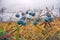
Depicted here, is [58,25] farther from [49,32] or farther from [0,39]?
[0,39]

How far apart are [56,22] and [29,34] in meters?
0.11

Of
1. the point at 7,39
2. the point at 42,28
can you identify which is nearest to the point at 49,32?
the point at 42,28

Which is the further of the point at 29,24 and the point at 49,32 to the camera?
the point at 29,24

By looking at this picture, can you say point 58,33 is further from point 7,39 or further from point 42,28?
point 7,39

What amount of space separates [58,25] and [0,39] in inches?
7.9

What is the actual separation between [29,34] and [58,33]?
0.31ft

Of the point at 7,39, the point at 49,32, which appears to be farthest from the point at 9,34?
the point at 49,32

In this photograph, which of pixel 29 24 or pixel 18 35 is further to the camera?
pixel 29 24

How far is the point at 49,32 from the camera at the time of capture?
500mm

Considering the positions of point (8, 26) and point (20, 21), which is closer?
point (20, 21)

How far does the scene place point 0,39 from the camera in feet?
1.81

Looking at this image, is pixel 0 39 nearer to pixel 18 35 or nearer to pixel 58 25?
pixel 18 35

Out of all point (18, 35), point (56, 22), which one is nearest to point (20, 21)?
point (18, 35)

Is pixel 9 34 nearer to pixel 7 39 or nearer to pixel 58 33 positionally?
pixel 7 39
